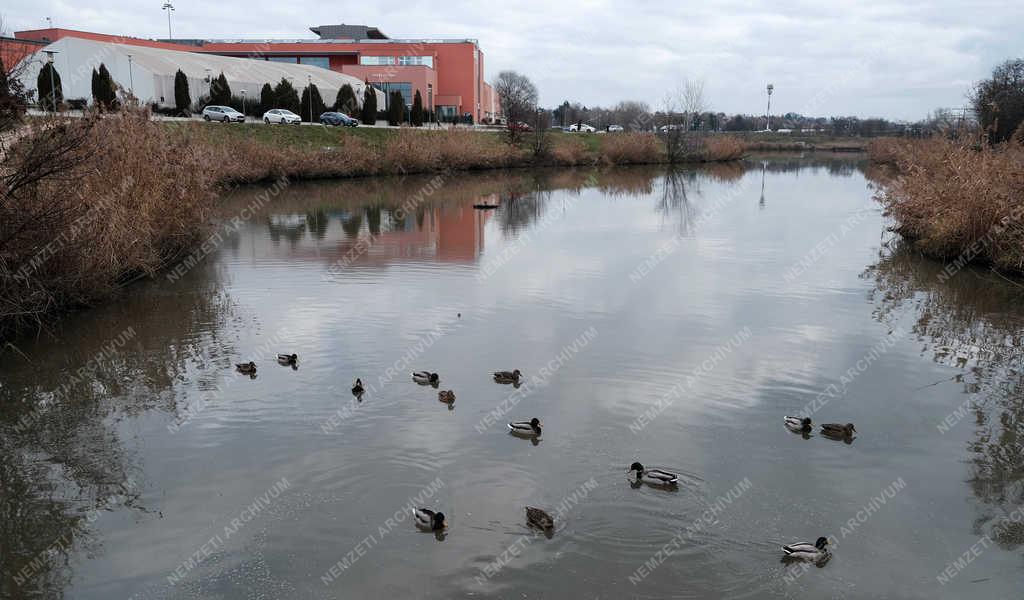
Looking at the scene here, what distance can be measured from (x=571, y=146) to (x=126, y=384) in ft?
210

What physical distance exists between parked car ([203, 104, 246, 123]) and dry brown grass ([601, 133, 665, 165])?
1320 inches

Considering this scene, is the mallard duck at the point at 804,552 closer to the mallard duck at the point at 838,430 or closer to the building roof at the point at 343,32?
the mallard duck at the point at 838,430

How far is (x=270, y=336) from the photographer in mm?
14602

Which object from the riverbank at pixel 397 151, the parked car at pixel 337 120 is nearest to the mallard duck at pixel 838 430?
the riverbank at pixel 397 151

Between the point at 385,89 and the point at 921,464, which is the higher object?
the point at 385,89

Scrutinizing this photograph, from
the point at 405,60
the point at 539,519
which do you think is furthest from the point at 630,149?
the point at 539,519

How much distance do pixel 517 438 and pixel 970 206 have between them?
17160 millimetres

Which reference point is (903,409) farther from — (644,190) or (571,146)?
(571,146)

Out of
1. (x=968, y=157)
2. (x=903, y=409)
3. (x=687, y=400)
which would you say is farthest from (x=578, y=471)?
(x=968, y=157)

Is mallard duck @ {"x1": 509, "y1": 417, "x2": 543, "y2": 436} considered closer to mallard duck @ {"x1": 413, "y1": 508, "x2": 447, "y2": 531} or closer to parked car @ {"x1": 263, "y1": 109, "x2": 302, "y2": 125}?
mallard duck @ {"x1": 413, "y1": 508, "x2": 447, "y2": 531}

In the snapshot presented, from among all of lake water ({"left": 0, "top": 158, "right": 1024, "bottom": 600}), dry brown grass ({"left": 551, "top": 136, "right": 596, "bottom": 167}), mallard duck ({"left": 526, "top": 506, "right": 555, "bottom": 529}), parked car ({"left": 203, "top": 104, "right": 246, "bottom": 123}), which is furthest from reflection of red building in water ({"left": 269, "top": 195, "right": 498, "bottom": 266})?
dry brown grass ({"left": 551, "top": 136, "right": 596, "bottom": 167})

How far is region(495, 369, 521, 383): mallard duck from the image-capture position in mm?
12062

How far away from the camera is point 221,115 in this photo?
57094 mm

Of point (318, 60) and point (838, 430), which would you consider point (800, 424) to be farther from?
point (318, 60)
